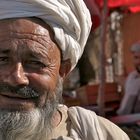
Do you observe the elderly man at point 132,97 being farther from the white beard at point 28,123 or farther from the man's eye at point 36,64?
the man's eye at point 36,64

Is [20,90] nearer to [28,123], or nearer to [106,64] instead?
[28,123]

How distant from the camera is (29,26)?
2.21m

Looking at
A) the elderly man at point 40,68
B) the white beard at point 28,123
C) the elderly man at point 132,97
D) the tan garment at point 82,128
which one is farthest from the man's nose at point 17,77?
the elderly man at point 132,97

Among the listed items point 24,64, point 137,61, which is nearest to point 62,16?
point 24,64

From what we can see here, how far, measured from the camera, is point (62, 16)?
2320 mm

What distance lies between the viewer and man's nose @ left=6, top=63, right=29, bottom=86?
2098mm

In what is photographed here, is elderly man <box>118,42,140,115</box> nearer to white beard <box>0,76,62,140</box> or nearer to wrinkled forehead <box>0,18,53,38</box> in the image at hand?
white beard <box>0,76,62,140</box>

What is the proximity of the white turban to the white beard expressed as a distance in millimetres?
209

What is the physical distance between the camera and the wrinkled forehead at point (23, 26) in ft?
7.08

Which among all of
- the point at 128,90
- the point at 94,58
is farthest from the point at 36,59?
the point at 94,58

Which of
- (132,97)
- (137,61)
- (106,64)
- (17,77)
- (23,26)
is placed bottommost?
(132,97)

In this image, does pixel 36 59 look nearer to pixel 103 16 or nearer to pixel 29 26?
pixel 29 26

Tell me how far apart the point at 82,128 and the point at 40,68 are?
0.41 m

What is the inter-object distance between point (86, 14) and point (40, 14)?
1.11 feet
